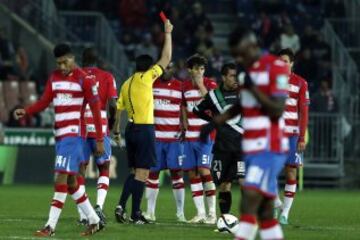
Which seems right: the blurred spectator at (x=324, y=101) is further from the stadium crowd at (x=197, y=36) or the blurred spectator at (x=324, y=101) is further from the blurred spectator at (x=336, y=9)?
the blurred spectator at (x=336, y=9)

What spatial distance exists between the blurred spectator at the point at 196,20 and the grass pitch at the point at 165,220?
426 inches

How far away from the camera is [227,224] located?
17.1 m

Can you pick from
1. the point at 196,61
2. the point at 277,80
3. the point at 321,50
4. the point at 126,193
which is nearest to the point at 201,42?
the point at 321,50

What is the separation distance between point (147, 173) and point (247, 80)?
6.21 meters

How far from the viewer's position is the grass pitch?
658 inches

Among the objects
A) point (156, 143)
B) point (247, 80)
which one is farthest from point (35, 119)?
point (247, 80)

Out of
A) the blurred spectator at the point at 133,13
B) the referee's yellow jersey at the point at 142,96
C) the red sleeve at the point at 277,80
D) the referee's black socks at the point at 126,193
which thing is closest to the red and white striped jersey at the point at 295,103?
the referee's yellow jersey at the point at 142,96

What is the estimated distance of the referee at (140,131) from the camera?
1852 cm

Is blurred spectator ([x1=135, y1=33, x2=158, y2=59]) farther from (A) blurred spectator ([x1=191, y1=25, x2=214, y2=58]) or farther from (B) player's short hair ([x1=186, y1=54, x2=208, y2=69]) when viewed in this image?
(B) player's short hair ([x1=186, y1=54, x2=208, y2=69])

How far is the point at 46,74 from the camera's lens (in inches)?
1425

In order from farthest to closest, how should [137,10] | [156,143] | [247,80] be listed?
[137,10] → [156,143] → [247,80]

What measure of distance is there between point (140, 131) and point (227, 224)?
2280 millimetres

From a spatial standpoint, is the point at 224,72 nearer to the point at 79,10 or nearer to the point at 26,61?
the point at 26,61

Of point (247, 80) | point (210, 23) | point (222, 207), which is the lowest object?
Result: point (222, 207)
